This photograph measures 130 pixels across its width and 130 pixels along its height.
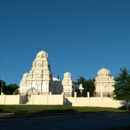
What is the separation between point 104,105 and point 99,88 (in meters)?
21.1

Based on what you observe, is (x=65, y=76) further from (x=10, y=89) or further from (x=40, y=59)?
(x=10, y=89)

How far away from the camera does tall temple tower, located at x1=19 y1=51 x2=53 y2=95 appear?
61156 mm

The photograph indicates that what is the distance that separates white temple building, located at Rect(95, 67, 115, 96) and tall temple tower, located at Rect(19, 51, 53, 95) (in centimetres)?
1704

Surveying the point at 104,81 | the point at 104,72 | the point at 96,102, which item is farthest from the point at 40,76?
the point at 104,72

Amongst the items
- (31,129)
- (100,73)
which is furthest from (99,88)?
(31,129)

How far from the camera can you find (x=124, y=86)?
1667 inches

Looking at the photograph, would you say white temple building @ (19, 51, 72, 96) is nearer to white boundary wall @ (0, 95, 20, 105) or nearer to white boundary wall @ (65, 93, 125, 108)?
white boundary wall @ (0, 95, 20, 105)

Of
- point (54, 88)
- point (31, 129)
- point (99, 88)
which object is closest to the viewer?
point (31, 129)

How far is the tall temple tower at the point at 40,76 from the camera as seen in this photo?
6116cm

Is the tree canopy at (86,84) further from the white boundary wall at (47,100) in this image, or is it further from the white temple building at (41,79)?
the white boundary wall at (47,100)

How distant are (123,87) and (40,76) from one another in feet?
95.1

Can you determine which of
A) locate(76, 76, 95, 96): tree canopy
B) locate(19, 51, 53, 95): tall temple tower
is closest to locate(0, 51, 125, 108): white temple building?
locate(19, 51, 53, 95): tall temple tower

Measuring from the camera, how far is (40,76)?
6262 centimetres

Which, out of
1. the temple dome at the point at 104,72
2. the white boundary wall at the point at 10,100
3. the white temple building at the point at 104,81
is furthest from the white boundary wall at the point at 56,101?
the temple dome at the point at 104,72
